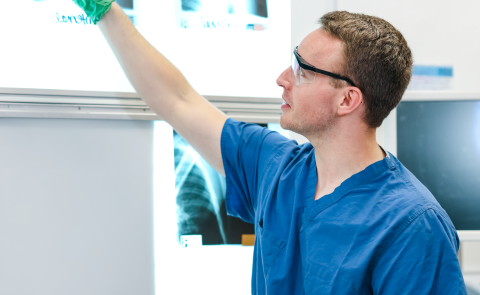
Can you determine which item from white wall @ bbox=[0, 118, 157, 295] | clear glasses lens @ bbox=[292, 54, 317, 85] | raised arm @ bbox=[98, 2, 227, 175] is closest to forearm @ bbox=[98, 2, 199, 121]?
raised arm @ bbox=[98, 2, 227, 175]

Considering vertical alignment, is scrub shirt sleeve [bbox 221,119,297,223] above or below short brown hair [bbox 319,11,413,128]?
below

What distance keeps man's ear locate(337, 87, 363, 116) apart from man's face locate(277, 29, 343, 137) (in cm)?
1

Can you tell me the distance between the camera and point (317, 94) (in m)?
0.76

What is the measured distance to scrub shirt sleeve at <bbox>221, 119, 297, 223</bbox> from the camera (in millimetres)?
868

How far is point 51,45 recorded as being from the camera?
82 centimetres

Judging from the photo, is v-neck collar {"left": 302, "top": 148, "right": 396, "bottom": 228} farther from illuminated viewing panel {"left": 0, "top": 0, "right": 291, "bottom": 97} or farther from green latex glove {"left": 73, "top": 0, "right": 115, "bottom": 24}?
green latex glove {"left": 73, "top": 0, "right": 115, "bottom": 24}

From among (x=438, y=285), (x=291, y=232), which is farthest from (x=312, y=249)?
(x=438, y=285)

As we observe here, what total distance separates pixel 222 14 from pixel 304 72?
0.97ft

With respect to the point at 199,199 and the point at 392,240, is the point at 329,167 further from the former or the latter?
the point at 199,199

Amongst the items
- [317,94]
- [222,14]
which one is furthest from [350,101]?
[222,14]

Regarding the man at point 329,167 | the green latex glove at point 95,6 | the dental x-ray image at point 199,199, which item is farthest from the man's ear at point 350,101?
the green latex glove at point 95,6

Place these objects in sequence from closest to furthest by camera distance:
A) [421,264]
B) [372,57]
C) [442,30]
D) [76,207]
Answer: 1. [421,264]
2. [372,57]
3. [76,207]
4. [442,30]

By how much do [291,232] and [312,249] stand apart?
6cm

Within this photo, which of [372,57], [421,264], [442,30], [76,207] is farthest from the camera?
[442,30]
